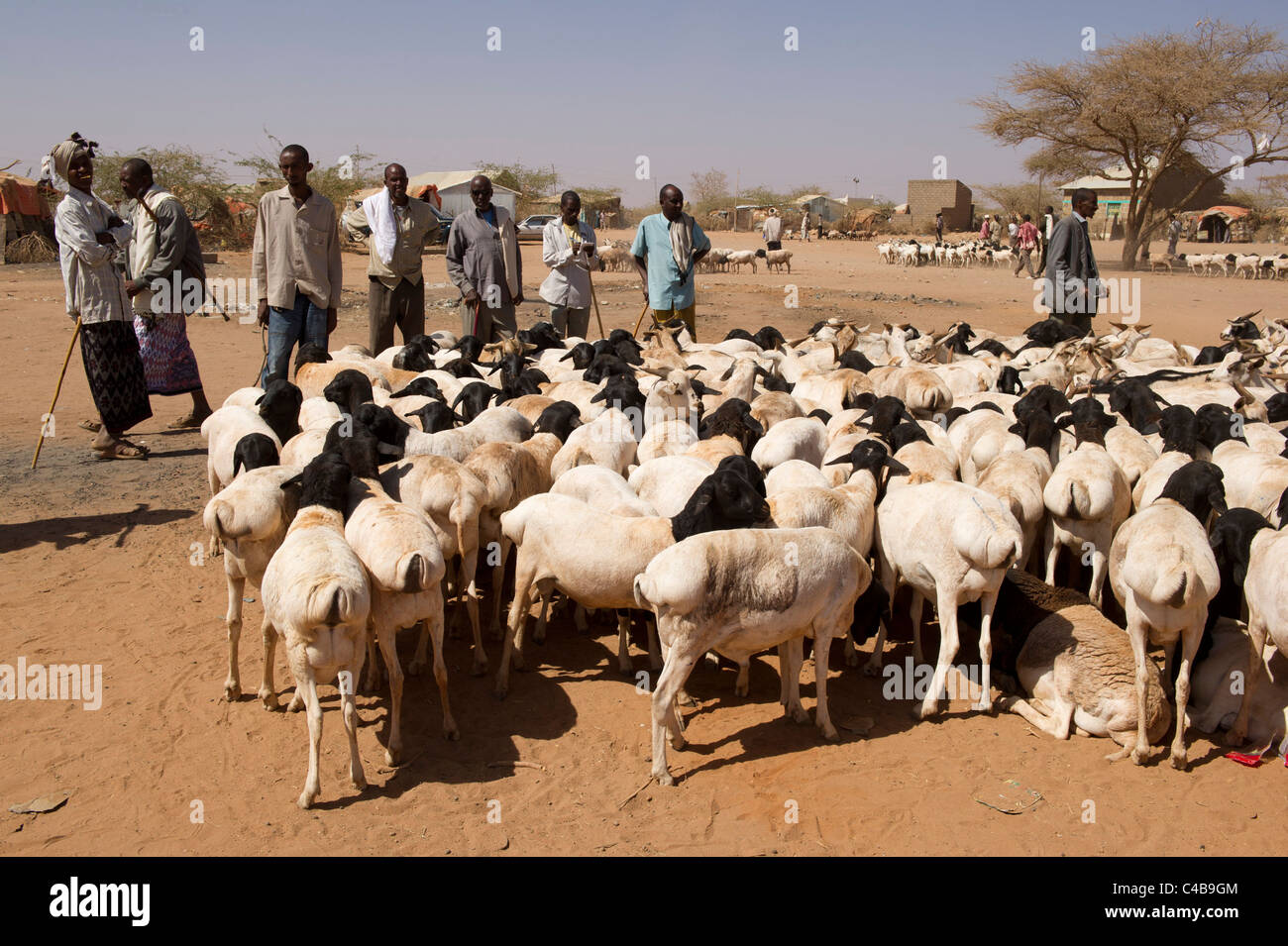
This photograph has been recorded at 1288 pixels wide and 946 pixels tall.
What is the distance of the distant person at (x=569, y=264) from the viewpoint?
34.1 feet

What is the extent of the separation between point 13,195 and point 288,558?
29.3 meters

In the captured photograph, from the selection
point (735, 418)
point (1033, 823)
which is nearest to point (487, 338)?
point (735, 418)

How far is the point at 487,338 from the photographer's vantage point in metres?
10.2

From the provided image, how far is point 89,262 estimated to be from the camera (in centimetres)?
780

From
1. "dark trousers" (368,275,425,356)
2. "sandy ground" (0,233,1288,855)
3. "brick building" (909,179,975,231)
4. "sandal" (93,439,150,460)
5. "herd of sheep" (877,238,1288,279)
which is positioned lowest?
"sandy ground" (0,233,1288,855)

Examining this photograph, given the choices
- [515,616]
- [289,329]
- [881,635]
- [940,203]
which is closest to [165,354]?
[289,329]

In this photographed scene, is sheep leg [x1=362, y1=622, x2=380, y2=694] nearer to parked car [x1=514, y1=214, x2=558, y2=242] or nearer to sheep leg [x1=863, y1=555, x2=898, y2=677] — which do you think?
sheep leg [x1=863, y1=555, x2=898, y2=677]

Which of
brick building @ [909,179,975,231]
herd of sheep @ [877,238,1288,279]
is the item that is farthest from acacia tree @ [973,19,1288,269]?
brick building @ [909,179,975,231]

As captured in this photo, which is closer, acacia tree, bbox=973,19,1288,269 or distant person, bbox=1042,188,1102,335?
distant person, bbox=1042,188,1102,335

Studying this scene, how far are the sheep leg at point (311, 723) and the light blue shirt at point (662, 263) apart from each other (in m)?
6.68

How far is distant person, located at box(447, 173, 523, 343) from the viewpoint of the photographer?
960 cm

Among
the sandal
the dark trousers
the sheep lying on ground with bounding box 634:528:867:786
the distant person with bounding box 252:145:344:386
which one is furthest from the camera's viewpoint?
the dark trousers

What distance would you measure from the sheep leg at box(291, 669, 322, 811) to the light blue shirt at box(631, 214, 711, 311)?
263 inches

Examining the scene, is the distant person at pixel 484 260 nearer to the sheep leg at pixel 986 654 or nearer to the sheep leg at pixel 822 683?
the sheep leg at pixel 822 683
